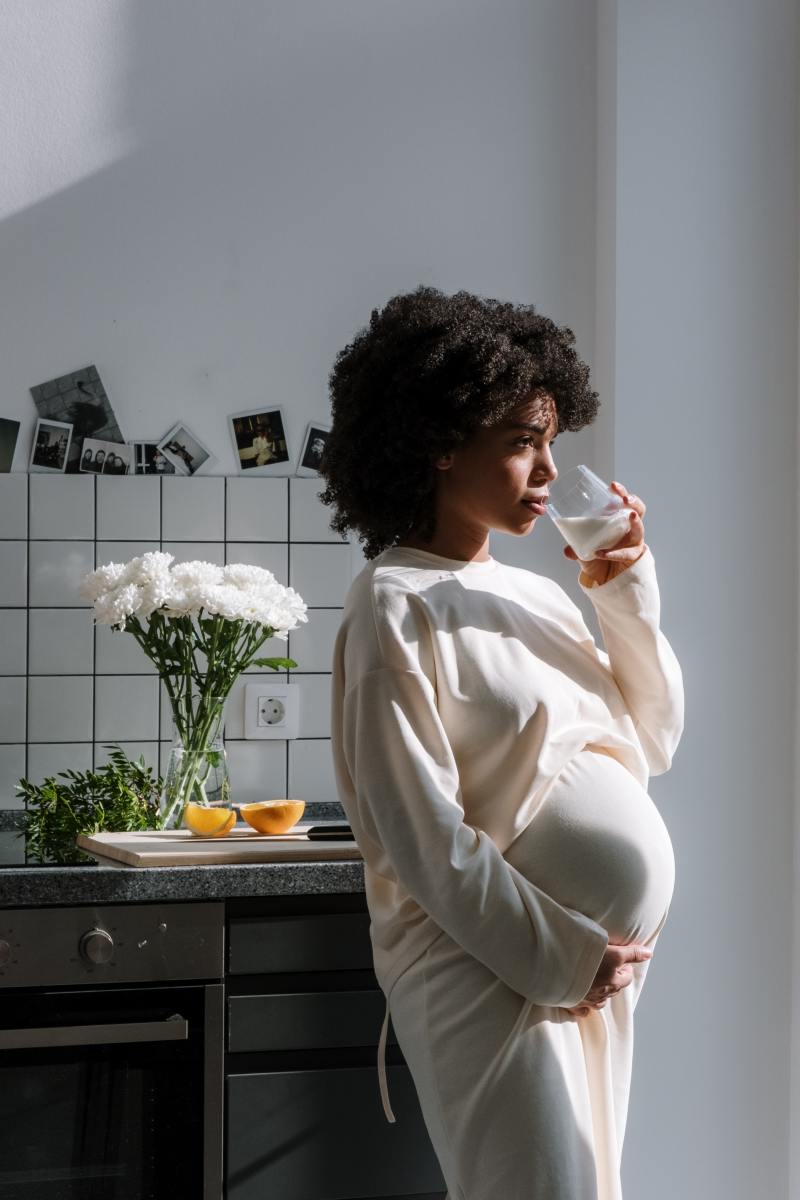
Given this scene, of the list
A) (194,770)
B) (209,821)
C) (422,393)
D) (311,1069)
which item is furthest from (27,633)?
(422,393)

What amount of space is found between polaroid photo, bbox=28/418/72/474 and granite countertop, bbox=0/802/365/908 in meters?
0.82

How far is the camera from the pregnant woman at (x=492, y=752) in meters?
1.16

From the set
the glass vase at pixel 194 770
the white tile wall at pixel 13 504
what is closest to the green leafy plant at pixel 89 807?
the glass vase at pixel 194 770

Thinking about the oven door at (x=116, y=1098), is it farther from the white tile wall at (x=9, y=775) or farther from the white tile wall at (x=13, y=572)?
the white tile wall at (x=13, y=572)

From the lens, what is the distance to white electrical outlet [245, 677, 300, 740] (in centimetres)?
216

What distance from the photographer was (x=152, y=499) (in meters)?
2.14

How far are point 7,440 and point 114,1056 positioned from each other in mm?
1087

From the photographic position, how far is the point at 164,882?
157 centimetres

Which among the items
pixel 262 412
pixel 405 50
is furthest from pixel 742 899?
pixel 405 50

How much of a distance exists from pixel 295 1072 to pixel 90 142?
1629 mm

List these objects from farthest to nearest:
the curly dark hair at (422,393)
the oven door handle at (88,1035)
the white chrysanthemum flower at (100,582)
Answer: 1. the white chrysanthemum flower at (100,582)
2. the oven door handle at (88,1035)
3. the curly dark hair at (422,393)

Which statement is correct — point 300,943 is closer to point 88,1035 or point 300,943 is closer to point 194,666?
point 88,1035

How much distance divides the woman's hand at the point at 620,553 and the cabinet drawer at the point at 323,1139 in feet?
2.50

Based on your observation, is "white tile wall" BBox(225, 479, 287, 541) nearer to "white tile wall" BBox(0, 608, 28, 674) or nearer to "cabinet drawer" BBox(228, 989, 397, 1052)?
"white tile wall" BBox(0, 608, 28, 674)
